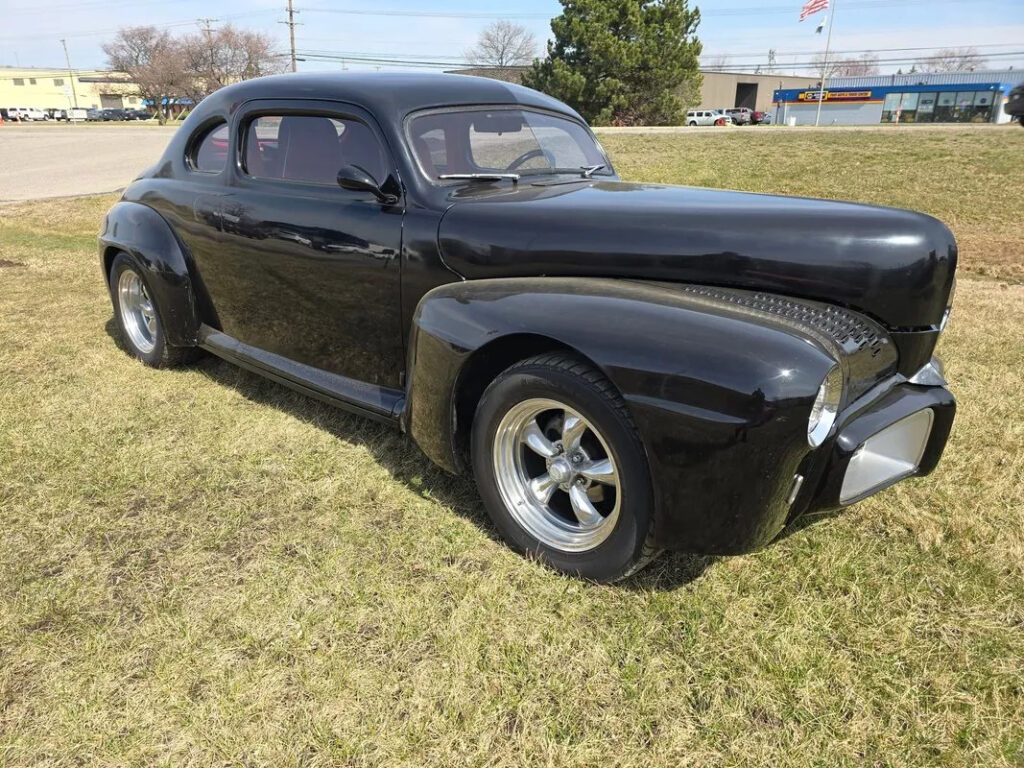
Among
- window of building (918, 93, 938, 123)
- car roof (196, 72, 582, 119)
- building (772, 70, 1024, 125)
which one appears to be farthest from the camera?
window of building (918, 93, 938, 123)

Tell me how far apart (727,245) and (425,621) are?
154 cm

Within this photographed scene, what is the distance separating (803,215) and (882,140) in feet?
53.4

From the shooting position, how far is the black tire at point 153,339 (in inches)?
160

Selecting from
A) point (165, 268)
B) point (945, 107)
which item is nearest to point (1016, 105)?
point (165, 268)

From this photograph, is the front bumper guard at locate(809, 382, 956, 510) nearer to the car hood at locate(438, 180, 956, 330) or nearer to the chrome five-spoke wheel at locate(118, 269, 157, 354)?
the car hood at locate(438, 180, 956, 330)

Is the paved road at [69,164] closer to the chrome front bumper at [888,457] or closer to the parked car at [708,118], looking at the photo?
the chrome front bumper at [888,457]

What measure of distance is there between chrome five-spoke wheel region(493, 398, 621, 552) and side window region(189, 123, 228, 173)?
225 cm

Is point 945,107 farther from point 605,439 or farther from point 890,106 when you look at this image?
point 605,439

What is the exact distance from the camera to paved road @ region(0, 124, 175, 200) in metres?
14.0

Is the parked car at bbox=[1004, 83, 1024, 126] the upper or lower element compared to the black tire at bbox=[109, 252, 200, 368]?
upper

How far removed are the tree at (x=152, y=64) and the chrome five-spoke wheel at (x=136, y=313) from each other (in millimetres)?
64665

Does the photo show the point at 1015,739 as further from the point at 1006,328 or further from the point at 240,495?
the point at 1006,328

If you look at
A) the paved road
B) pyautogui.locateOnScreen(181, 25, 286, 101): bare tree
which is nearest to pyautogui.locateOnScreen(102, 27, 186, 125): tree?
pyautogui.locateOnScreen(181, 25, 286, 101): bare tree

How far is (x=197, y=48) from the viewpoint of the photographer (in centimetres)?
6781
